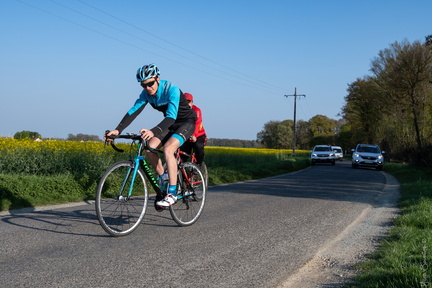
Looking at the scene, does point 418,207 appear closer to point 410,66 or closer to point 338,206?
point 338,206

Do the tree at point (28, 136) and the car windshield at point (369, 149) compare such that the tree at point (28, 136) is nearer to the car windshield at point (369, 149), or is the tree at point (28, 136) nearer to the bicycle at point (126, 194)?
the bicycle at point (126, 194)

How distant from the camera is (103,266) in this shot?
4043mm

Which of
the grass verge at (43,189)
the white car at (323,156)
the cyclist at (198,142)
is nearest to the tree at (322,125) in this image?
the white car at (323,156)

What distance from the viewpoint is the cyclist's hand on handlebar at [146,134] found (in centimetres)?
532

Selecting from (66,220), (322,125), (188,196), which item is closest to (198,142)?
(188,196)

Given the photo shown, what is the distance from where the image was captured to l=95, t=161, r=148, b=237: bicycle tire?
519cm

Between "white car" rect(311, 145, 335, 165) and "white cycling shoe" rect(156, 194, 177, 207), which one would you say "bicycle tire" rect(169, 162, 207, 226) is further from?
"white car" rect(311, 145, 335, 165)

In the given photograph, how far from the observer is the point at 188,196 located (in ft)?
21.1

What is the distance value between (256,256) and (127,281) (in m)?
1.47

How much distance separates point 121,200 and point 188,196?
1.29 metres

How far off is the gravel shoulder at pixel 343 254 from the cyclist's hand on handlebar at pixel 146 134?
7.43ft

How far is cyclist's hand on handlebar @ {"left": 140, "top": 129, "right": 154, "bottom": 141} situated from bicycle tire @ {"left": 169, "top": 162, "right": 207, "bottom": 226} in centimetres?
110

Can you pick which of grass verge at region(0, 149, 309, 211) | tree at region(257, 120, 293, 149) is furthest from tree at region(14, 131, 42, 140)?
tree at region(257, 120, 293, 149)

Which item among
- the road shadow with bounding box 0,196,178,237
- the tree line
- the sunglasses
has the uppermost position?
the tree line
